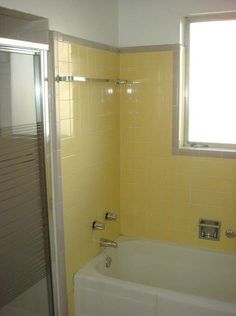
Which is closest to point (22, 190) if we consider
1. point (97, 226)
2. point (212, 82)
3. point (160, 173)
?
point (97, 226)

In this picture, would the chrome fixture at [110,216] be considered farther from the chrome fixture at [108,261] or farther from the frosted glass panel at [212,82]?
the frosted glass panel at [212,82]

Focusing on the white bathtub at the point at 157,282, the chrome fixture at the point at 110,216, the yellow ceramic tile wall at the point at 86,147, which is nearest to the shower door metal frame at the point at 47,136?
the yellow ceramic tile wall at the point at 86,147

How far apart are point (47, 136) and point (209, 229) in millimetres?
1461

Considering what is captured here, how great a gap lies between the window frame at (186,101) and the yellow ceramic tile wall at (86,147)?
0.48 metres

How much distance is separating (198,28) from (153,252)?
67.4 inches

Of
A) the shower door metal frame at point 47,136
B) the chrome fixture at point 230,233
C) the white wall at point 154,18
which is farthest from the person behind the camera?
the chrome fixture at point 230,233

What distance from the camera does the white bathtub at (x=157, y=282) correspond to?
2.11 metres

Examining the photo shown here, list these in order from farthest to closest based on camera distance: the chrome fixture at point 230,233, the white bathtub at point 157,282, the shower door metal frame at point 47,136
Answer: the chrome fixture at point 230,233, the white bathtub at point 157,282, the shower door metal frame at point 47,136

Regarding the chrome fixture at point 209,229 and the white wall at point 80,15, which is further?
the chrome fixture at point 209,229

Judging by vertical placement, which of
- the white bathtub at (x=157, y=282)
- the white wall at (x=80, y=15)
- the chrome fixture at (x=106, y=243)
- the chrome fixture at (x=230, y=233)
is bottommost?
the white bathtub at (x=157, y=282)

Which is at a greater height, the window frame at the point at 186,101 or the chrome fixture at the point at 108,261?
the window frame at the point at 186,101

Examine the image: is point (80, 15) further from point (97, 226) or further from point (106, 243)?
point (106, 243)

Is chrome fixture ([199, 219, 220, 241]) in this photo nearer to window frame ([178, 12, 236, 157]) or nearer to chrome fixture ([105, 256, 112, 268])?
window frame ([178, 12, 236, 157])

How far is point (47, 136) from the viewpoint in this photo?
76.4 inches
